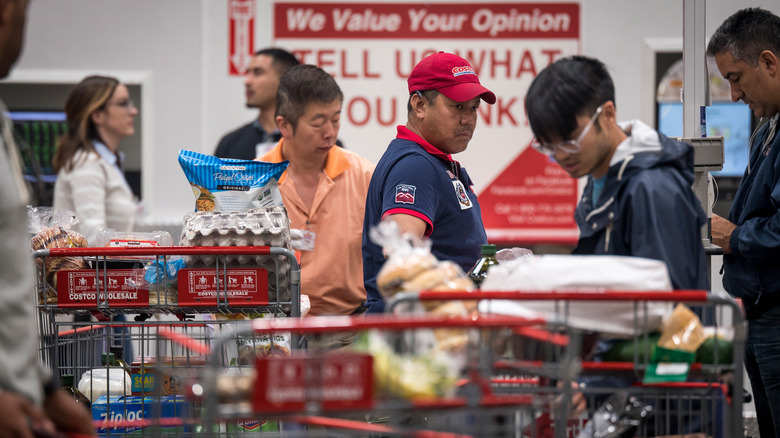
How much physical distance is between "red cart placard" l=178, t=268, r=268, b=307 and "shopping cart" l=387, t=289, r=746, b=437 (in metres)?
0.88

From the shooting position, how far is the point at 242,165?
9.34 feet

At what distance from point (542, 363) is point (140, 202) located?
5.60 metres

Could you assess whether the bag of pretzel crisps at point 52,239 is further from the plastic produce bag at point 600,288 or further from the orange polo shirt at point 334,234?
the plastic produce bag at point 600,288

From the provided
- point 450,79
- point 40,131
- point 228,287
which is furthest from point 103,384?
point 40,131

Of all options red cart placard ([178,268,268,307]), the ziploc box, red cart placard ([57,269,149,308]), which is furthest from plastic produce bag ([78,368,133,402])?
red cart placard ([178,268,268,307])

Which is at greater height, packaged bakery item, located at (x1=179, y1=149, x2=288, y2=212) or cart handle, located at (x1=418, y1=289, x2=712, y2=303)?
packaged bakery item, located at (x1=179, y1=149, x2=288, y2=212)

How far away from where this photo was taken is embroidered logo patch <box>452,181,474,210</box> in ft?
9.37

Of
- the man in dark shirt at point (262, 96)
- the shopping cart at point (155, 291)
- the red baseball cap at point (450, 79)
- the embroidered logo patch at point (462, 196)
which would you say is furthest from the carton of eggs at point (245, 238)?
the man in dark shirt at point (262, 96)

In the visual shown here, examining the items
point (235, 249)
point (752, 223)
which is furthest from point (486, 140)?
point (235, 249)

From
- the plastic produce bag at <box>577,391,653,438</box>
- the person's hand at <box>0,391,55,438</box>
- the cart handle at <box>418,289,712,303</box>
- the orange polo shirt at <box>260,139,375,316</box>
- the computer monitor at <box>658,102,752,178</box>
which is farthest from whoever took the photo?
the computer monitor at <box>658,102,752,178</box>

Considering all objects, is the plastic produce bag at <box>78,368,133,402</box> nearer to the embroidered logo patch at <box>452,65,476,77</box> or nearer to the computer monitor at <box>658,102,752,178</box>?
the embroidered logo patch at <box>452,65,476,77</box>

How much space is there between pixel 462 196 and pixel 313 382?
147 centimetres

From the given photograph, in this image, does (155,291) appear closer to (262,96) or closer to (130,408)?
(130,408)

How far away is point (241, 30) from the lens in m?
6.71
